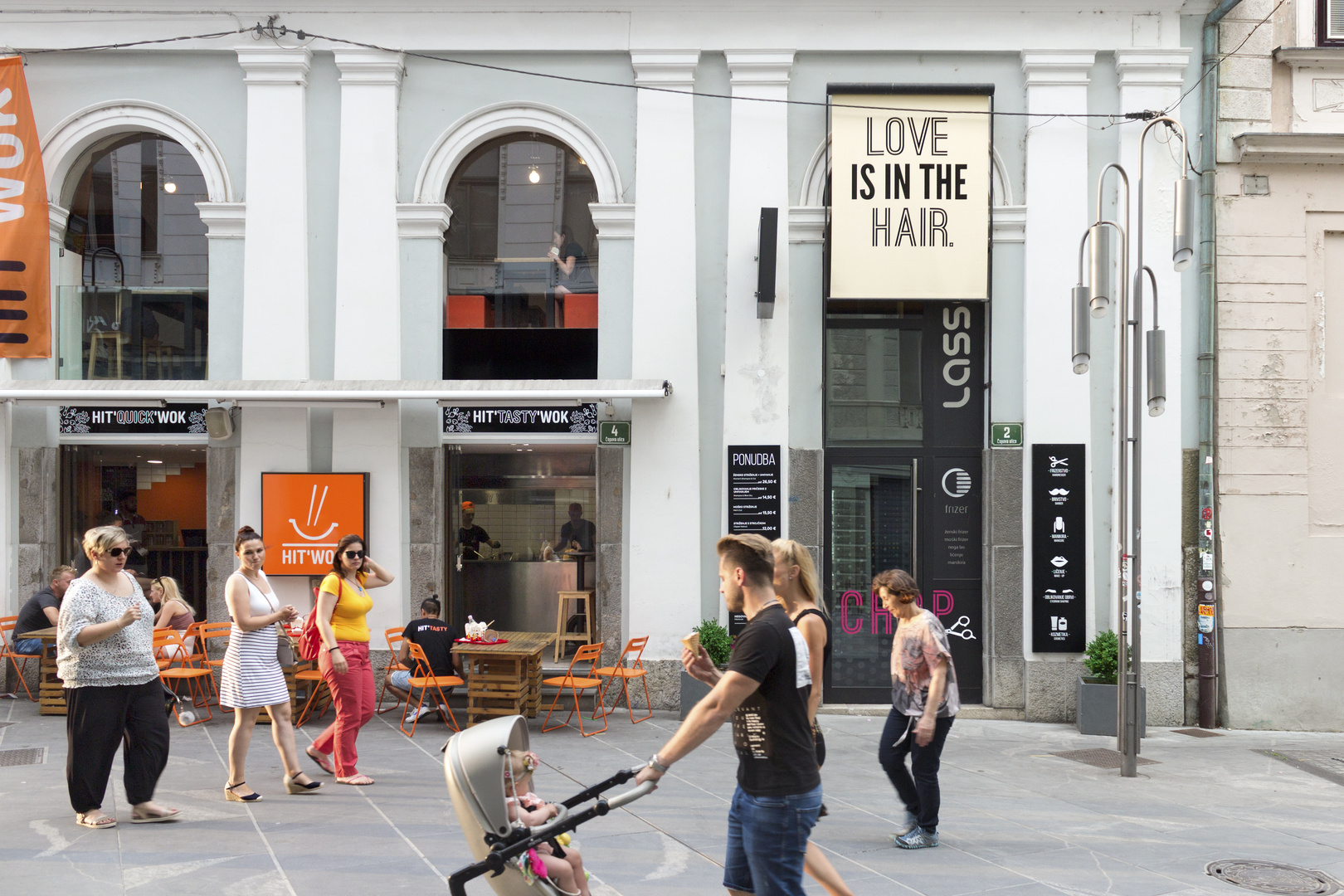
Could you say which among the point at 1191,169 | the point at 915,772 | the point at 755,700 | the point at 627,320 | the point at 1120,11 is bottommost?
the point at 915,772

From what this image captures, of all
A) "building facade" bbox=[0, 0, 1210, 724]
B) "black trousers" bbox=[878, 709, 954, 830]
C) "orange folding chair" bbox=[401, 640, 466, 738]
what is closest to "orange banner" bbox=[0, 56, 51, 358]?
"building facade" bbox=[0, 0, 1210, 724]

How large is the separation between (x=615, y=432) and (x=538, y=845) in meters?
7.02

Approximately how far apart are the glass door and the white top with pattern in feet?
21.9

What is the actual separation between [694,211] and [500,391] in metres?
2.72

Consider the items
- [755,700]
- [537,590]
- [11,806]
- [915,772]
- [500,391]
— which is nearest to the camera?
[755,700]

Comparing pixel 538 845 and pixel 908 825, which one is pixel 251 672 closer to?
pixel 538 845

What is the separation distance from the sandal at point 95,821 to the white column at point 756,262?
6.11m

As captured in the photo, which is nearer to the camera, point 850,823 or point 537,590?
point 850,823

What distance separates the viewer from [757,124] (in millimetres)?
10758

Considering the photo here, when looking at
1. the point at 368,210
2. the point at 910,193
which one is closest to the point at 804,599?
the point at 910,193

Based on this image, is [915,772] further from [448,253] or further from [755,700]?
[448,253]

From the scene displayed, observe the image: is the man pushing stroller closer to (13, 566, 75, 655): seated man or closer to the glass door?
the glass door

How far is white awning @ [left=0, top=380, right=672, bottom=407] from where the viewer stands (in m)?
10.2

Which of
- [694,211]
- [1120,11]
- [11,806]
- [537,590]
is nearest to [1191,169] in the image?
[1120,11]
